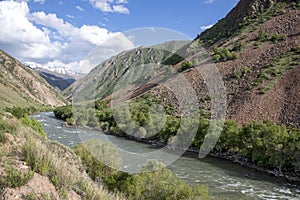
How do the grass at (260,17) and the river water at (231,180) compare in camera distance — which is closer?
the river water at (231,180)

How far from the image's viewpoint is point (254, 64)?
7188cm

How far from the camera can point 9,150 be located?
773cm

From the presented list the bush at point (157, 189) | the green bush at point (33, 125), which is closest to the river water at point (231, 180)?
the bush at point (157, 189)

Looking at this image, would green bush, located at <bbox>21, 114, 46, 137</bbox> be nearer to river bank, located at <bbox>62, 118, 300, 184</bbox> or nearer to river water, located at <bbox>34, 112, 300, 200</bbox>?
river water, located at <bbox>34, 112, 300, 200</bbox>

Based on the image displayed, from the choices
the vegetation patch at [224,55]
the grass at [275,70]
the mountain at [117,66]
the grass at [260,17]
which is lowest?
the mountain at [117,66]

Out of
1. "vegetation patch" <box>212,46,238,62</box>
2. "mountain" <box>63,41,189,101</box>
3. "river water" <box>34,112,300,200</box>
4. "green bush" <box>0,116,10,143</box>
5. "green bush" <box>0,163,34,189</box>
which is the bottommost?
"river water" <box>34,112,300,200</box>

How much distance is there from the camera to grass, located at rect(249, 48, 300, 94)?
61366 millimetres

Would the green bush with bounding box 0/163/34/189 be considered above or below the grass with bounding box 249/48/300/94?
below

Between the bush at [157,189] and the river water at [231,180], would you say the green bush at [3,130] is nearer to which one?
the bush at [157,189]

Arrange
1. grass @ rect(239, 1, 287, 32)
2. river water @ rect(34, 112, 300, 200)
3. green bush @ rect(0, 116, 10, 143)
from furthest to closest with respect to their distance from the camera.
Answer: grass @ rect(239, 1, 287, 32), river water @ rect(34, 112, 300, 200), green bush @ rect(0, 116, 10, 143)

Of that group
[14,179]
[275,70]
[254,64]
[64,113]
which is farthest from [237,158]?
[64,113]

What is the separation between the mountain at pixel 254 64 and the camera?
54406 mm

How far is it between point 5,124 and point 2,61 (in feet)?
665

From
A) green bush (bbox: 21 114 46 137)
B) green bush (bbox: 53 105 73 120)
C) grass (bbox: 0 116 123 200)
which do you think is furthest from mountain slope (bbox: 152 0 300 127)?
grass (bbox: 0 116 123 200)
